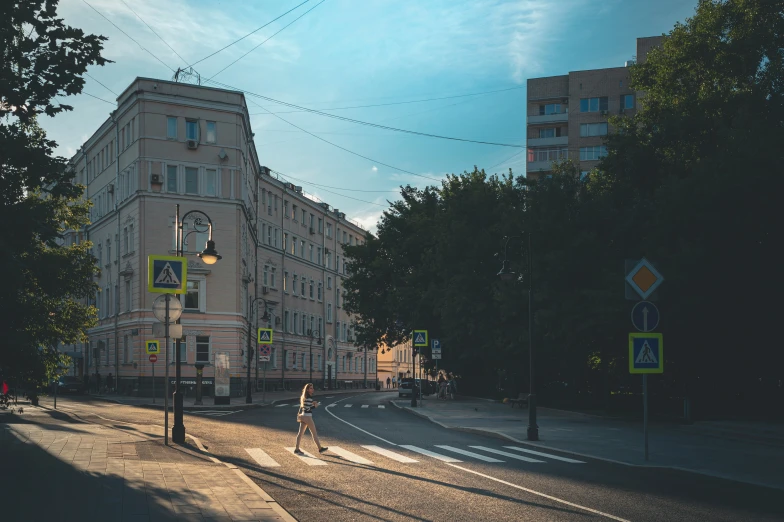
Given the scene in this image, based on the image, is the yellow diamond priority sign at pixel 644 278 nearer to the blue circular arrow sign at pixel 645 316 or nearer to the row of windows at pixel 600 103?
the blue circular arrow sign at pixel 645 316

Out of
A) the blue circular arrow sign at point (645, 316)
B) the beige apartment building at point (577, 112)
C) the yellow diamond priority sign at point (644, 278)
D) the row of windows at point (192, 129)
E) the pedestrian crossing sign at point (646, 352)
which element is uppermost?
the beige apartment building at point (577, 112)

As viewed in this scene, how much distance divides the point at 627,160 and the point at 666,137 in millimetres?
1524

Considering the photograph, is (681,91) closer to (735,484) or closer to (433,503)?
(735,484)

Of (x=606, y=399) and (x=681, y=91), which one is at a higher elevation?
(x=681, y=91)

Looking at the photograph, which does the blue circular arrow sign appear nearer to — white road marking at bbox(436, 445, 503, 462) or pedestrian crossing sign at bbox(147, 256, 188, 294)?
white road marking at bbox(436, 445, 503, 462)

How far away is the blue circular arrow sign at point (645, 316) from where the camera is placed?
55.8 feet

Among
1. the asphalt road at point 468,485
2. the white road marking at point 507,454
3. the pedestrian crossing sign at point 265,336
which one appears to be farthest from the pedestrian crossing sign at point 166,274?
the pedestrian crossing sign at point 265,336

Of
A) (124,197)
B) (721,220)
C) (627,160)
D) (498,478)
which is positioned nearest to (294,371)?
(124,197)

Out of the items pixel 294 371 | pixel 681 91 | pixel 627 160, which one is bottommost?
pixel 294 371

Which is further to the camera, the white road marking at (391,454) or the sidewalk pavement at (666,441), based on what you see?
the white road marking at (391,454)

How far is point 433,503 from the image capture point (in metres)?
11.1

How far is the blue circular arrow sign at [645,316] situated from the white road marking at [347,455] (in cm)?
593

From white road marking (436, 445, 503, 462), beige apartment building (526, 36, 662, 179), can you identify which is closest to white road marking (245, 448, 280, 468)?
white road marking (436, 445, 503, 462)

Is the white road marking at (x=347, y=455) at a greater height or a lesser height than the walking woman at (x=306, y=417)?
lesser
